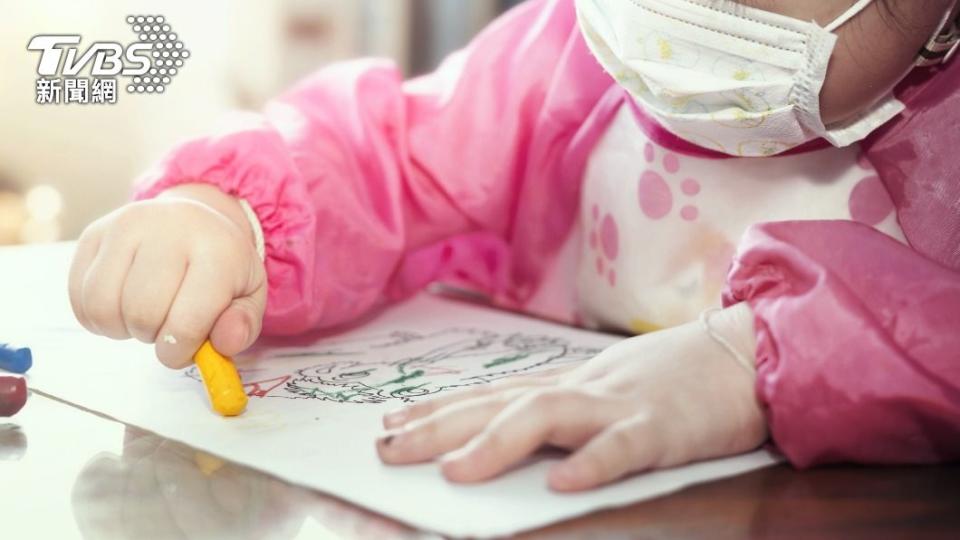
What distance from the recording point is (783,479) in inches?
18.2

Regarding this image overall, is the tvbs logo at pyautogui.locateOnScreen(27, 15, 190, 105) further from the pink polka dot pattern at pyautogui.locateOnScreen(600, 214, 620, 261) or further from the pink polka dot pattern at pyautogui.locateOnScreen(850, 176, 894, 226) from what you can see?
the pink polka dot pattern at pyautogui.locateOnScreen(850, 176, 894, 226)

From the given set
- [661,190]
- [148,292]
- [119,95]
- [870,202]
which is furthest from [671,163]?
[119,95]

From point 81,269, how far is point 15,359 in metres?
0.07

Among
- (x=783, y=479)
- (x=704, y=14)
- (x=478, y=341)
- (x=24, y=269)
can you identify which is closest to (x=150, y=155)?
(x=24, y=269)

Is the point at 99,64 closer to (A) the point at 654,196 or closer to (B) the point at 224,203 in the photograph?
(B) the point at 224,203

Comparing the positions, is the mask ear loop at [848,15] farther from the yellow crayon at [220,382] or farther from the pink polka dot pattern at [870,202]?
the yellow crayon at [220,382]

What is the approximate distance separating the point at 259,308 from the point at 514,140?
260 millimetres

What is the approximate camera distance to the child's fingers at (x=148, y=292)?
1.76 ft

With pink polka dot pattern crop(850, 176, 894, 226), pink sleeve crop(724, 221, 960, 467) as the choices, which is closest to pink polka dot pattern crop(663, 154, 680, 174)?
pink polka dot pattern crop(850, 176, 894, 226)

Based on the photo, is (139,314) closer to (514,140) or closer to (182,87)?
(514,140)

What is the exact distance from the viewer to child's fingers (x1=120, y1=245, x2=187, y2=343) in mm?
537

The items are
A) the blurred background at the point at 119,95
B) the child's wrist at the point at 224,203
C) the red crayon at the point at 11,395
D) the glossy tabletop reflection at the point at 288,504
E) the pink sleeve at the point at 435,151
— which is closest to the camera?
the glossy tabletop reflection at the point at 288,504

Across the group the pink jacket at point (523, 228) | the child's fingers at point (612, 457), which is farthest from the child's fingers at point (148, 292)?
the child's fingers at point (612, 457)

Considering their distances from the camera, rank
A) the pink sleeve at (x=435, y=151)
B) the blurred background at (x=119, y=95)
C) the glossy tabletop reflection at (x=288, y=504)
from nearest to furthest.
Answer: the glossy tabletop reflection at (x=288, y=504) < the pink sleeve at (x=435, y=151) < the blurred background at (x=119, y=95)
